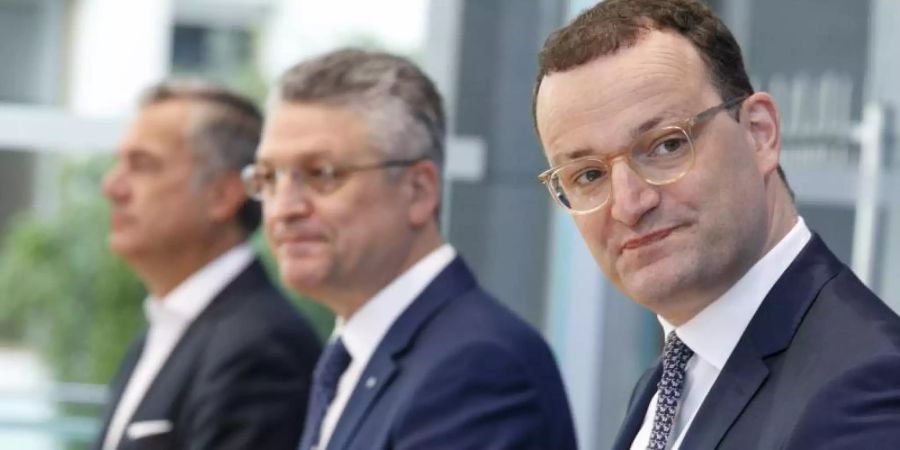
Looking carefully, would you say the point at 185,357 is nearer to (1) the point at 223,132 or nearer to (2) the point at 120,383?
(2) the point at 120,383

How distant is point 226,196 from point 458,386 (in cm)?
134

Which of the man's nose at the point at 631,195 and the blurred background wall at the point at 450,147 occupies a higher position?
the man's nose at the point at 631,195

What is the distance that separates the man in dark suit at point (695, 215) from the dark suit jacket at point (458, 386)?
54 centimetres

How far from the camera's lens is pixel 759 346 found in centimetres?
181

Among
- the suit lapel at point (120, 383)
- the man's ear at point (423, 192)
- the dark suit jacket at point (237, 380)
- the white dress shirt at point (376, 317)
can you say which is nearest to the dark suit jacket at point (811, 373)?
the white dress shirt at point (376, 317)

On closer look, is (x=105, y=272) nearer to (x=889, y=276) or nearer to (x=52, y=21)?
(x=52, y=21)

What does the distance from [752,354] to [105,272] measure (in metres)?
3.59

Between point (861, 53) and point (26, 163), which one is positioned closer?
A: point (861, 53)

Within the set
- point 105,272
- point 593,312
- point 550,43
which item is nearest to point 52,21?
point 105,272

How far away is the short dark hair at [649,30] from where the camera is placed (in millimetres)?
1942

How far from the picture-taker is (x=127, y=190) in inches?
150

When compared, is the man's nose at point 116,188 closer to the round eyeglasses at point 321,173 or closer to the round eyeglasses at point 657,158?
the round eyeglasses at point 321,173

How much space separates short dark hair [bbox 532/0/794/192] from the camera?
1.94 m

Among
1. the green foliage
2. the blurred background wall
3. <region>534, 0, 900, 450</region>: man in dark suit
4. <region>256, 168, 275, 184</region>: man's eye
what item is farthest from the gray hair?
the green foliage
